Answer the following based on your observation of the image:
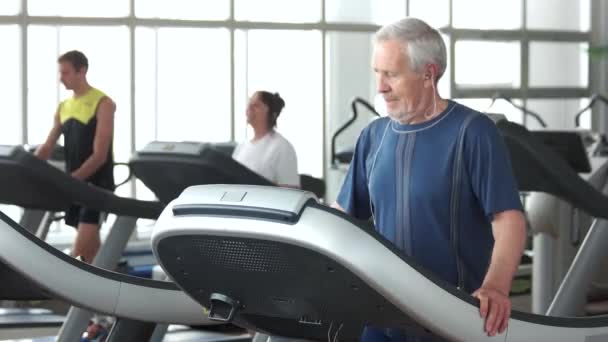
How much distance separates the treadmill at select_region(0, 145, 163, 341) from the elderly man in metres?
1.66

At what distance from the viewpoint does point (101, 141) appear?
543cm

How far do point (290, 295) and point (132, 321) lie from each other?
867mm

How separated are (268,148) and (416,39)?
336 cm

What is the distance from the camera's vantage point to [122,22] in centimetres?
820

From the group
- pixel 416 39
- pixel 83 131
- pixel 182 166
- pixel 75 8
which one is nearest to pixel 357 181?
pixel 416 39

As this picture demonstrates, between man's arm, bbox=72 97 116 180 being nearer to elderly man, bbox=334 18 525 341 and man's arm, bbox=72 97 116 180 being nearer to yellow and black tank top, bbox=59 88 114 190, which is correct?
yellow and black tank top, bbox=59 88 114 190

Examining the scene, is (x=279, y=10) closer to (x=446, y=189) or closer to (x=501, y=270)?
(x=446, y=189)

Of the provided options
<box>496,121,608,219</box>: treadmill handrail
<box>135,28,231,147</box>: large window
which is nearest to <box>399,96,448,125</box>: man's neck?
<box>496,121,608,219</box>: treadmill handrail

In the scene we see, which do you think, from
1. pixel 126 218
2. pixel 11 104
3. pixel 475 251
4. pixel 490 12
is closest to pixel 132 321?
pixel 475 251

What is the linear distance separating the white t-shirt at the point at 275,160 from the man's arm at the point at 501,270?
325 centimetres

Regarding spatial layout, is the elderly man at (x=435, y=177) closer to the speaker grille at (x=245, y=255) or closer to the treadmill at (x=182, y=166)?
the speaker grille at (x=245, y=255)

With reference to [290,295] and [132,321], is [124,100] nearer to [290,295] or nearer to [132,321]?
[132,321]

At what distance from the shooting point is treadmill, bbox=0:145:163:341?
3438 millimetres

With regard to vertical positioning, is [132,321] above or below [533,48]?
below
